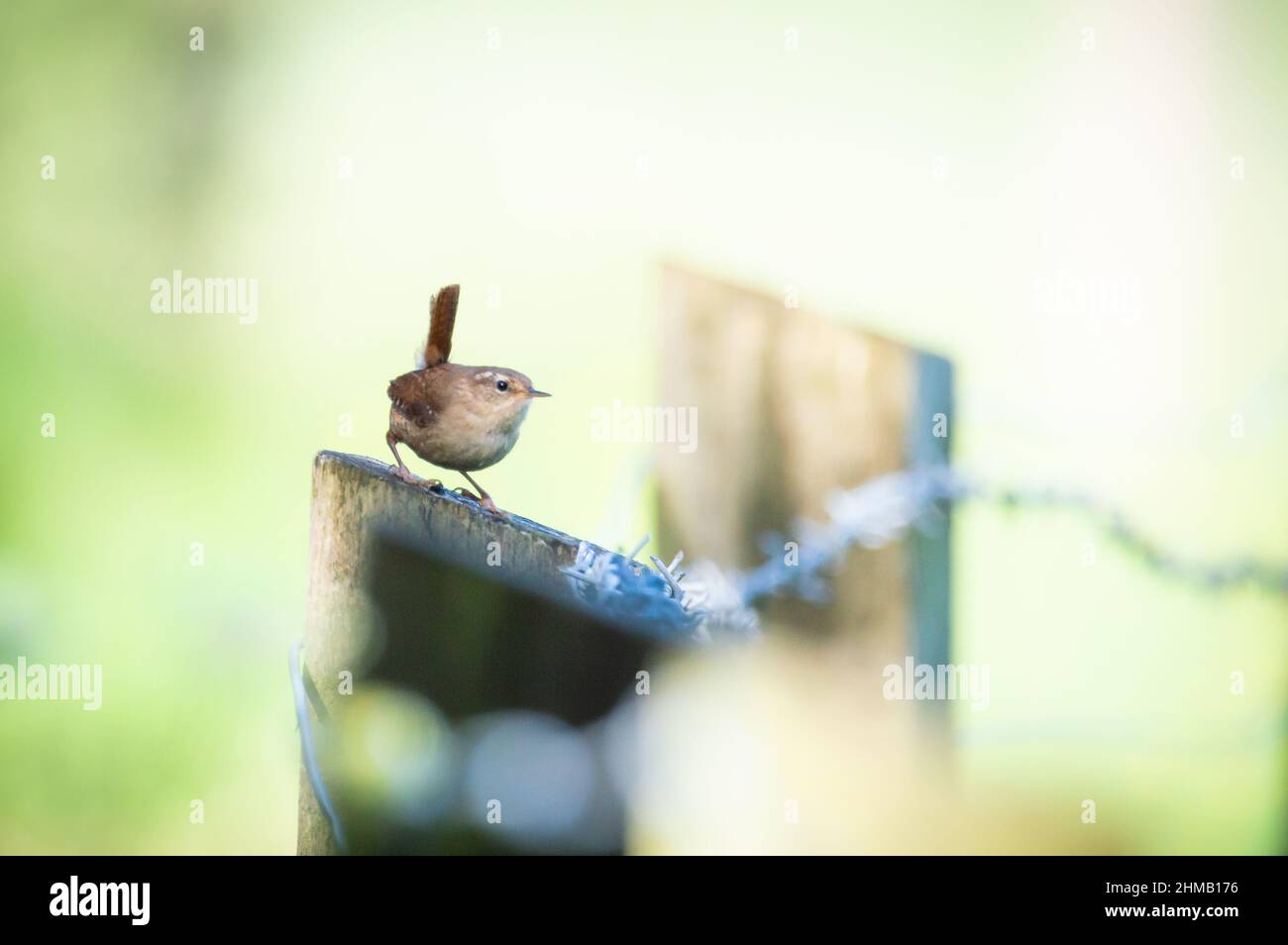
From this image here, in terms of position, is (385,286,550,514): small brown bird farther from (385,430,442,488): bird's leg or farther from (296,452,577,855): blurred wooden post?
(296,452,577,855): blurred wooden post

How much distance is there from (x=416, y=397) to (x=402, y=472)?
21 centimetres

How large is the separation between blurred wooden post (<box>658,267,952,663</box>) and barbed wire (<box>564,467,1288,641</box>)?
0.03m

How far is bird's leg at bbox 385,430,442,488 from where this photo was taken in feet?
6.84

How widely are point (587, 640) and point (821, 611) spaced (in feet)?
2.07

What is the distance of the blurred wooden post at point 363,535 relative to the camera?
192 cm

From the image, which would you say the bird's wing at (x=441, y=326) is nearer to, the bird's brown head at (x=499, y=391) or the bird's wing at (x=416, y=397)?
the bird's wing at (x=416, y=397)

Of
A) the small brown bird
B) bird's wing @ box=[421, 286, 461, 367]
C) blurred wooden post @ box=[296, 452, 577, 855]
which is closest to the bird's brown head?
the small brown bird

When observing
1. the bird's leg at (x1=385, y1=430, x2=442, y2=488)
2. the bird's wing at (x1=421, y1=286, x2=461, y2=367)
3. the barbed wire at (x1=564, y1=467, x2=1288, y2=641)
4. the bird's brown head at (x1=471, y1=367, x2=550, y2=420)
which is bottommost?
the barbed wire at (x1=564, y1=467, x2=1288, y2=641)

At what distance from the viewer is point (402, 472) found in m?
2.19

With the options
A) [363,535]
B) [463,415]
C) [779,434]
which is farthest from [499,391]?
[779,434]

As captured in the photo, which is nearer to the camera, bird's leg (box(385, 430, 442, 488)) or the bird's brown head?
bird's leg (box(385, 430, 442, 488))

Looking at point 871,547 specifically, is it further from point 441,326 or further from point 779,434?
point 441,326

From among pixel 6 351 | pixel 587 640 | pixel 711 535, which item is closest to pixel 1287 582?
pixel 711 535

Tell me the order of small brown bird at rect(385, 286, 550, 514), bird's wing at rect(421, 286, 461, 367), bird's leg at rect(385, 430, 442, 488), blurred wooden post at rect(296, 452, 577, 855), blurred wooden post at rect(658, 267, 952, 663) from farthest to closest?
blurred wooden post at rect(658, 267, 952, 663), bird's wing at rect(421, 286, 461, 367), small brown bird at rect(385, 286, 550, 514), bird's leg at rect(385, 430, 442, 488), blurred wooden post at rect(296, 452, 577, 855)
